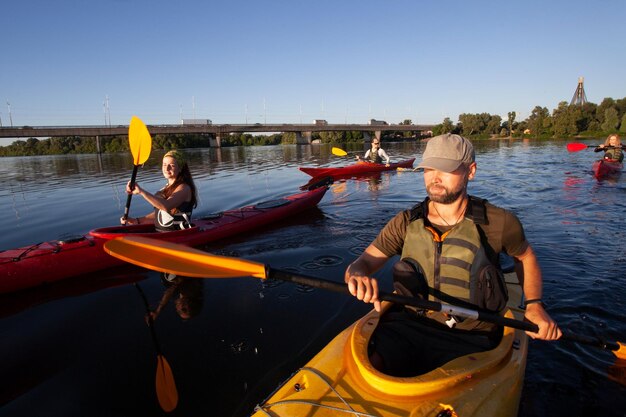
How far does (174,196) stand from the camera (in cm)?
618

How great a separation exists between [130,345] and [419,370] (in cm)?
326

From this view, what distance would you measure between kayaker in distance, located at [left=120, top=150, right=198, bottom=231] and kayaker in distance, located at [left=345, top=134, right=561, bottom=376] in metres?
4.44

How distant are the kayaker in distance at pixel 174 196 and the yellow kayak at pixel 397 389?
4.53 m

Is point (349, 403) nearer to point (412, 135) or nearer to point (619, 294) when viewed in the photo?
point (619, 294)

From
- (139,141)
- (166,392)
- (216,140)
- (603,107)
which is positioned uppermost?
(603,107)

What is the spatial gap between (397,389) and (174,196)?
5159mm

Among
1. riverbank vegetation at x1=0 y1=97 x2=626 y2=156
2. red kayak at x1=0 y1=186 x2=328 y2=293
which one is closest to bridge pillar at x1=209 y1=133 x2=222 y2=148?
riverbank vegetation at x1=0 y1=97 x2=626 y2=156

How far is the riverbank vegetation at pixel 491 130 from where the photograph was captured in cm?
6381

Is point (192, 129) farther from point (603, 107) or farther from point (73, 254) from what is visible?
point (603, 107)

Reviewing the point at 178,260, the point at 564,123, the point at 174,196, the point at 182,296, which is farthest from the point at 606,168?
the point at 564,123

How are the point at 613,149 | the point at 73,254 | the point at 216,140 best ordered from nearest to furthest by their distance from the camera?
the point at 73,254 → the point at 613,149 → the point at 216,140

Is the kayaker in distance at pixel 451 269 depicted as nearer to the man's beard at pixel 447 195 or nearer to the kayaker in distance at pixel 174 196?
the man's beard at pixel 447 195

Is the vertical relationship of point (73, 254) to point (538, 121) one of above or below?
below

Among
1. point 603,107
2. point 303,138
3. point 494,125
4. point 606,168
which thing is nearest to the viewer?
point 606,168
